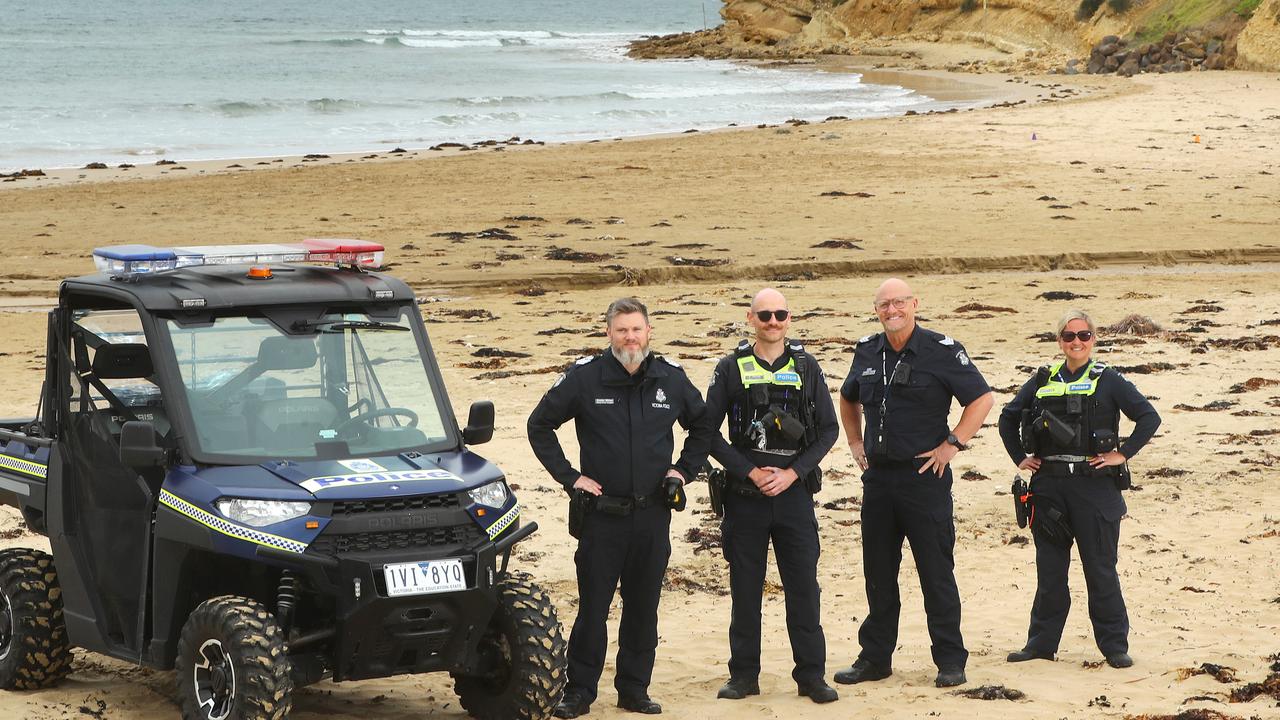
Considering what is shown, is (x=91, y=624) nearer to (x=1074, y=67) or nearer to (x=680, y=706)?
(x=680, y=706)

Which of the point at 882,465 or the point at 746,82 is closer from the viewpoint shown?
the point at 882,465

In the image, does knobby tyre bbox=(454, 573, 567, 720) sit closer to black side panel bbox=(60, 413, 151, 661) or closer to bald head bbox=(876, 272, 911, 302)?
black side panel bbox=(60, 413, 151, 661)

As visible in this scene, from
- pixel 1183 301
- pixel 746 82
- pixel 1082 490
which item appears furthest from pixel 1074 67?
pixel 1082 490

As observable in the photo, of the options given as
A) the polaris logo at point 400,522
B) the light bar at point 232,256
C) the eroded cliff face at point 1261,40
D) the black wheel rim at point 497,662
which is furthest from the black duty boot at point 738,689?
the eroded cliff face at point 1261,40

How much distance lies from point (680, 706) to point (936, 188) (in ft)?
67.9

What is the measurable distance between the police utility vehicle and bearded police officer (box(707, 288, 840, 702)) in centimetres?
112

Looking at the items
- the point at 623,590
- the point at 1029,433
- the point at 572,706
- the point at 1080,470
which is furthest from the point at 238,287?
the point at 1080,470

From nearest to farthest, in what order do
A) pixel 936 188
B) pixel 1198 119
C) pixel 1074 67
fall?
pixel 936 188, pixel 1198 119, pixel 1074 67

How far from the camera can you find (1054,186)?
27.0m

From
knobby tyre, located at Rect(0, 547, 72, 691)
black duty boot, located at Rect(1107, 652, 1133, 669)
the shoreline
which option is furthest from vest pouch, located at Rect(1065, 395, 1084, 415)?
the shoreline

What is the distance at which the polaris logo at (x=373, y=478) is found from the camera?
238 inches

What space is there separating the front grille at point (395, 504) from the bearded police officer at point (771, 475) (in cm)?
151

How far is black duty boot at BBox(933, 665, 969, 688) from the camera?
7.32 meters

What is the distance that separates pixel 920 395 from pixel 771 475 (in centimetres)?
89
